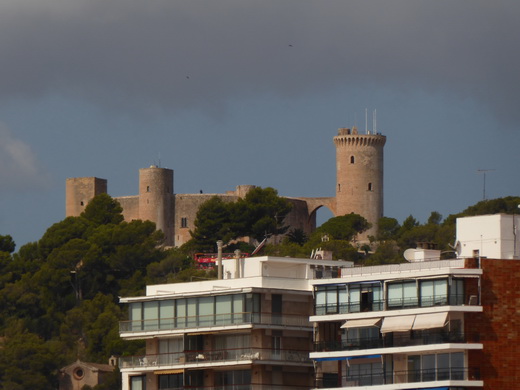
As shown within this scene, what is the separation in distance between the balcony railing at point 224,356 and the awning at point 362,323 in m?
2.98

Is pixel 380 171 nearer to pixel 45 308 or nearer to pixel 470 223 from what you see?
pixel 45 308

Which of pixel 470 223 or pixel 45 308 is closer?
pixel 470 223

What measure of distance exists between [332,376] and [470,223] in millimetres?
6354

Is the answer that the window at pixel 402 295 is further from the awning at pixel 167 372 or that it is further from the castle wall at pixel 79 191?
the castle wall at pixel 79 191

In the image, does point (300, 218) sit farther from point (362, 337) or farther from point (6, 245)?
point (362, 337)

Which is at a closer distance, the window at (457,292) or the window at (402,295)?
the window at (457,292)

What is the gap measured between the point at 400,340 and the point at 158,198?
265ft

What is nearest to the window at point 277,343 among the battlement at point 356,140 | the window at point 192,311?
the window at point 192,311

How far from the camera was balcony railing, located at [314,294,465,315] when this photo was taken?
176ft

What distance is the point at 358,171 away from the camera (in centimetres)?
13525

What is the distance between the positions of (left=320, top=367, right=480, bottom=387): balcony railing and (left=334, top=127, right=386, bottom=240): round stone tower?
78.0 m

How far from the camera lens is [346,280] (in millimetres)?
56406

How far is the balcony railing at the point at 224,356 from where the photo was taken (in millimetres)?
58094

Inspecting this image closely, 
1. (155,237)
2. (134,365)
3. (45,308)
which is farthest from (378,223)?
(134,365)
